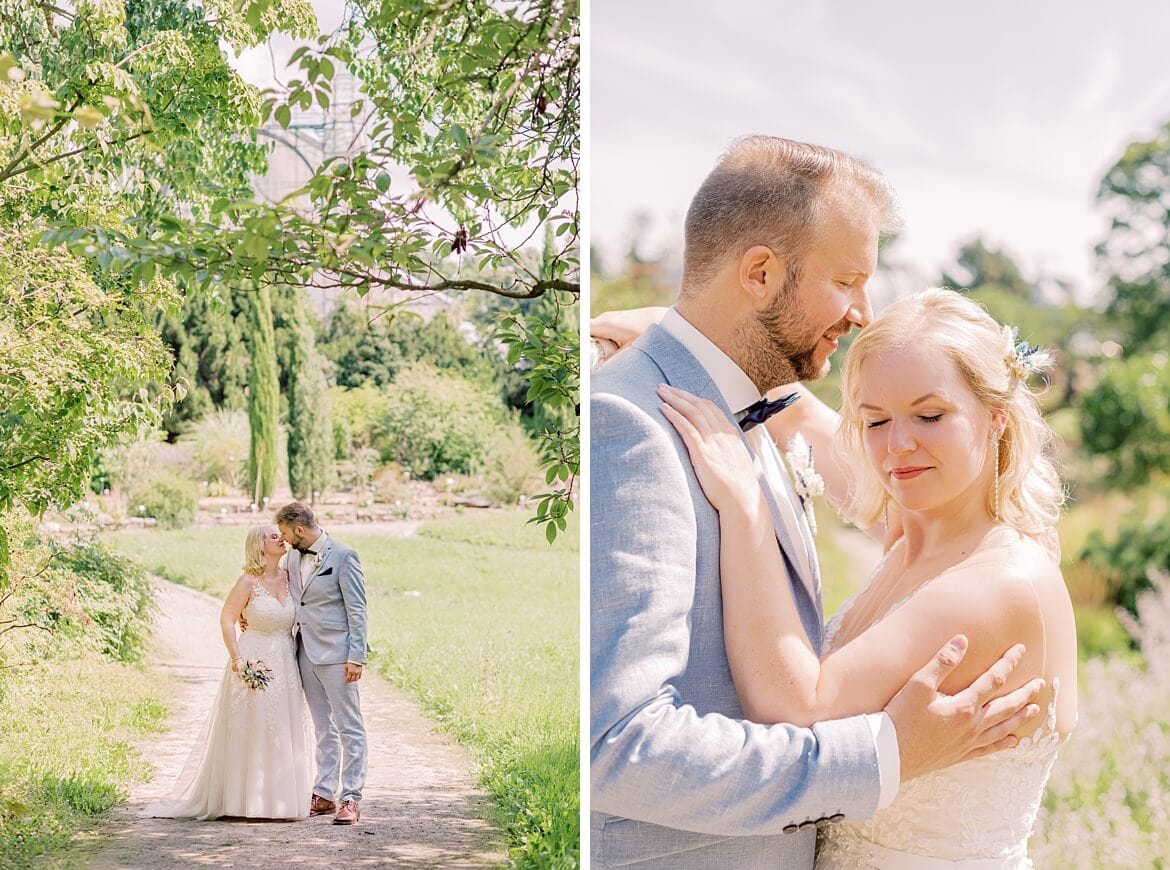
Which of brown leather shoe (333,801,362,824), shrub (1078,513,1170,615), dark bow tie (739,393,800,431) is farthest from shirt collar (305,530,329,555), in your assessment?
shrub (1078,513,1170,615)

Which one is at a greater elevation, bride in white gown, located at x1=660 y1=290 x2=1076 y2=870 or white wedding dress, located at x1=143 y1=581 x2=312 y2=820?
bride in white gown, located at x1=660 y1=290 x2=1076 y2=870

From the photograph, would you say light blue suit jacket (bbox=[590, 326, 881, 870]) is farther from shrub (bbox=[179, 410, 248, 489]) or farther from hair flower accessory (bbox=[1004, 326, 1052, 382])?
shrub (bbox=[179, 410, 248, 489])

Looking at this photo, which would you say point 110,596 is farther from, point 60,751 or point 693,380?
point 693,380

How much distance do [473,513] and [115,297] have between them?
1143mm

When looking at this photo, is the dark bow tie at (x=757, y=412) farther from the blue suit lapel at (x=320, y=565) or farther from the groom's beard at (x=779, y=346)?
the blue suit lapel at (x=320, y=565)

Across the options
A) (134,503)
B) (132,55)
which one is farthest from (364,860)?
(132,55)

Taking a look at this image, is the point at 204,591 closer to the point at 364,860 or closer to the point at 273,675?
the point at 273,675

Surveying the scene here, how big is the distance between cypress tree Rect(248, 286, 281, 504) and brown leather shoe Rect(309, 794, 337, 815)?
834 millimetres

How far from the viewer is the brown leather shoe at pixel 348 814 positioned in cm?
292

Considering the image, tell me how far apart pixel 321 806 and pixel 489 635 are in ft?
2.16

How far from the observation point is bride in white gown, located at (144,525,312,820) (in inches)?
113

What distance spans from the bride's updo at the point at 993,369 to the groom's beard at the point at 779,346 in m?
0.13

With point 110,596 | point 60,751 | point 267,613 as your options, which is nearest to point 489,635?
point 267,613

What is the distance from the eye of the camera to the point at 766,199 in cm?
180
